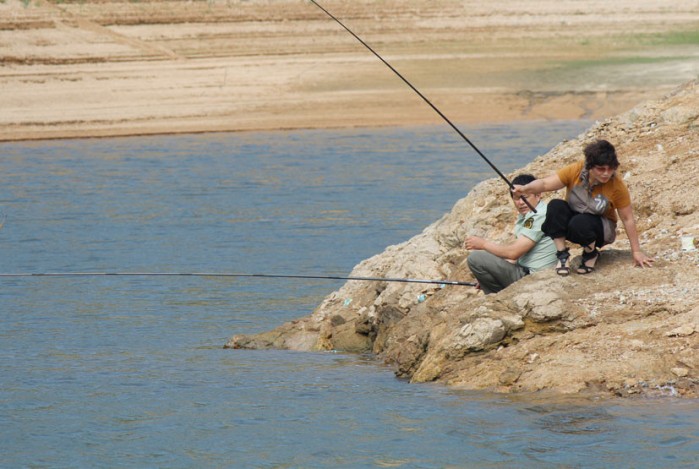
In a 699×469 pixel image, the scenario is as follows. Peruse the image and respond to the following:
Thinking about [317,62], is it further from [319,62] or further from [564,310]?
[564,310]

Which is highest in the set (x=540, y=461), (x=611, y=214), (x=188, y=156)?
(x=611, y=214)

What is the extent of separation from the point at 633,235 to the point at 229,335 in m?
3.95

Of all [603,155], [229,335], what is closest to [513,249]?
[603,155]

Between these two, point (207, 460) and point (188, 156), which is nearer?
point (207, 460)

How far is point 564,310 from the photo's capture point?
22.4 feet

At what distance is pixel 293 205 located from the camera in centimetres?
1744

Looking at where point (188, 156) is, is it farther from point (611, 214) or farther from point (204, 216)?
point (611, 214)

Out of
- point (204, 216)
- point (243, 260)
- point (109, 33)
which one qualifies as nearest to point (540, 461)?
point (243, 260)

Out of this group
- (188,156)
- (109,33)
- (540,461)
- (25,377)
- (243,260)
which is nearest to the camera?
(540,461)

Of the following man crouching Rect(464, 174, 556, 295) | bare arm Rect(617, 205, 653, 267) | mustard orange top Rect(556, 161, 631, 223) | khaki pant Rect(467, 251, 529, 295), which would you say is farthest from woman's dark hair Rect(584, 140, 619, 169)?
khaki pant Rect(467, 251, 529, 295)

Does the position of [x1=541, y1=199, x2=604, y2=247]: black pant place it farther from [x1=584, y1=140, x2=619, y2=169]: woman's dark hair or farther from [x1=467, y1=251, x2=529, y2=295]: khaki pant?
[x1=467, y1=251, x2=529, y2=295]: khaki pant

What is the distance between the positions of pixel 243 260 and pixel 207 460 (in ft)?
23.9

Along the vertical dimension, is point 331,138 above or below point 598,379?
below

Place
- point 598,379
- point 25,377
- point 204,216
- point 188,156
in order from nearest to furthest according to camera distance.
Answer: point 598,379, point 25,377, point 204,216, point 188,156
